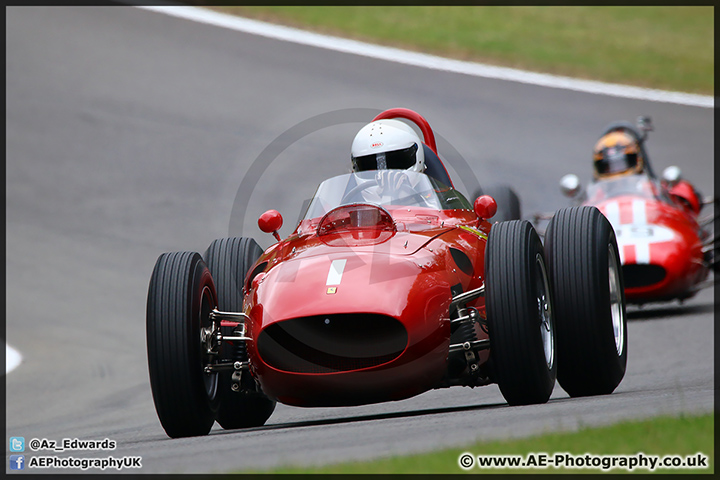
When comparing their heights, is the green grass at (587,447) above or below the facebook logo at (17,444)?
above

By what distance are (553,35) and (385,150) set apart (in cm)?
1902

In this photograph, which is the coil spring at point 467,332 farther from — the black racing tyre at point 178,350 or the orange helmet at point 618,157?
the orange helmet at point 618,157

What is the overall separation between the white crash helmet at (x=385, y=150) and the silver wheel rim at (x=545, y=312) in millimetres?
1770

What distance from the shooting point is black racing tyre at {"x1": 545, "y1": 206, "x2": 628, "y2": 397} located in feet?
21.1

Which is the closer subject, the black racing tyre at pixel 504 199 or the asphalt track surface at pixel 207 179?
the asphalt track surface at pixel 207 179

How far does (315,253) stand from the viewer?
20.4ft

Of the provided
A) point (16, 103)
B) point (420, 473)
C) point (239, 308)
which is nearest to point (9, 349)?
point (239, 308)

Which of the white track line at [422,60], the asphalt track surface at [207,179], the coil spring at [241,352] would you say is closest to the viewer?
the asphalt track surface at [207,179]

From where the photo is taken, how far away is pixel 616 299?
7297 millimetres

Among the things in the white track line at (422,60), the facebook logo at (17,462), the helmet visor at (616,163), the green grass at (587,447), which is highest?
the white track line at (422,60)

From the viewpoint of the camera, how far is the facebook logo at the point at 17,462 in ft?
16.4

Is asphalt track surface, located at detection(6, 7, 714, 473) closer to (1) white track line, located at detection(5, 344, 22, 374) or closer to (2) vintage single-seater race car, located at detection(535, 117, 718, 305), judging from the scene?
(1) white track line, located at detection(5, 344, 22, 374)

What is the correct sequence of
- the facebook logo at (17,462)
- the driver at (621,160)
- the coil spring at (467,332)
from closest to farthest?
the facebook logo at (17,462), the coil spring at (467,332), the driver at (621,160)

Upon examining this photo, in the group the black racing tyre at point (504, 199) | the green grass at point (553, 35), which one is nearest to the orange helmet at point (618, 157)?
the black racing tyre at point (504, 199)
